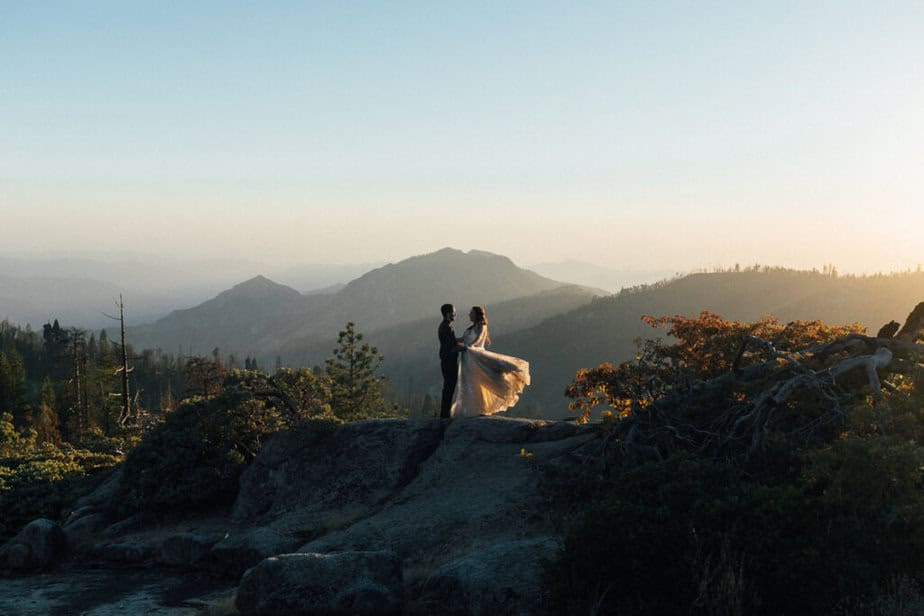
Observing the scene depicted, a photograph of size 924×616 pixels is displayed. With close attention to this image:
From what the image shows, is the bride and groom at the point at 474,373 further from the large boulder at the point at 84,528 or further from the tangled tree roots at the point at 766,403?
the large boulder at the point at 84,528

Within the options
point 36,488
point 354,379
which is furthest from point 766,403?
point 354,379

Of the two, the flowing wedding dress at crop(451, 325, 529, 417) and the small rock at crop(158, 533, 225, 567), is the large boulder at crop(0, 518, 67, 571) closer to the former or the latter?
the small rock at crop(158, 533, 225, 567)

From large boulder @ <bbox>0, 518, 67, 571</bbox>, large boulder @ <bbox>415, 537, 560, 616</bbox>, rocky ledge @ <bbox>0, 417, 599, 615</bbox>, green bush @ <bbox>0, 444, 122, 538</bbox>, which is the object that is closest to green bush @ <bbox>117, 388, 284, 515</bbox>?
rocky ledge @ <bbox>0, 417, 599, 615</bbox>

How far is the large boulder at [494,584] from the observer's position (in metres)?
11.3

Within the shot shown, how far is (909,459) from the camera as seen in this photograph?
10812 millimetres

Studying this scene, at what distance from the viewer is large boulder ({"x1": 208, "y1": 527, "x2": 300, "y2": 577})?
17766 millimetres

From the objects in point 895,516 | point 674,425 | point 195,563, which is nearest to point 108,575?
point 195,563

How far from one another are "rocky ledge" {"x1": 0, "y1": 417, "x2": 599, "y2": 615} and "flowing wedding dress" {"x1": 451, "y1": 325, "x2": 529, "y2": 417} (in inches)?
24.4

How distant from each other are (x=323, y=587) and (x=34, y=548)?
40.4 ft

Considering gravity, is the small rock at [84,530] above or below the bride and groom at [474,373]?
below

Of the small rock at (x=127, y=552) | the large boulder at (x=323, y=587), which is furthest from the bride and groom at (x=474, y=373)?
the small rock at (x=127, y=552)

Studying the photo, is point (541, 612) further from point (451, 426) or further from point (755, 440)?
point (451, 426)

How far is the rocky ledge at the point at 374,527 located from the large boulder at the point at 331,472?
4 cm

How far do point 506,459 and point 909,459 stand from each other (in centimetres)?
959
